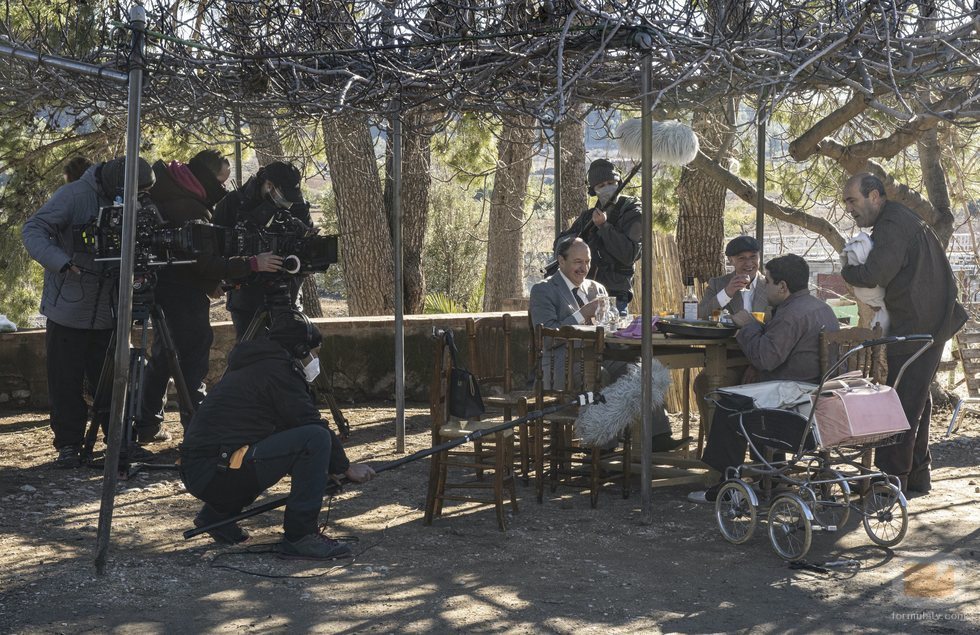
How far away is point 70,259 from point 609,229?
10.8ft

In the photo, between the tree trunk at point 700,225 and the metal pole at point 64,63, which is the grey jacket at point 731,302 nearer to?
the metal pole at point 64,63

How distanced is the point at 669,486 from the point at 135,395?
3161mm

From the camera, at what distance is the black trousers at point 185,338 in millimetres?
6906

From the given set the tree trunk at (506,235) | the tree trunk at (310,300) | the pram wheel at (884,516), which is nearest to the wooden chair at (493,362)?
the pram wheel at (884,516)

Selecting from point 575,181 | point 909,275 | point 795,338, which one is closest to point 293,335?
point 795,338

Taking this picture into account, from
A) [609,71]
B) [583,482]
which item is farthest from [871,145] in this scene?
[583,482]

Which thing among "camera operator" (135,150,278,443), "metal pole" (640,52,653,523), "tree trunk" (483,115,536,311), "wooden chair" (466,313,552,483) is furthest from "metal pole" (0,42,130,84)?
"tree trunk" (483,115,536,311)

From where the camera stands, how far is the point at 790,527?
506 cm

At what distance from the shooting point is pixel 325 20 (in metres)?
5.56

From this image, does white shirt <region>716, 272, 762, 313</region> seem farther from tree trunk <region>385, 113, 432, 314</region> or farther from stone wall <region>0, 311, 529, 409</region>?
tree trunk <region>385, 113, 432, 314</region>

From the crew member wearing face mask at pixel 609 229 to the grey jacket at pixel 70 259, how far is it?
9.26 feet

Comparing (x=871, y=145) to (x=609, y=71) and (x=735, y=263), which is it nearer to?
(x=735, y=263)

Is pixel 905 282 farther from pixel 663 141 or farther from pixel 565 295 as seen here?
pixel 565 295

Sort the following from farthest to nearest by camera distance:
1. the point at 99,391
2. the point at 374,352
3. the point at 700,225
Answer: the point at 700,225 < the point at 374,352 < the point at 99,391
